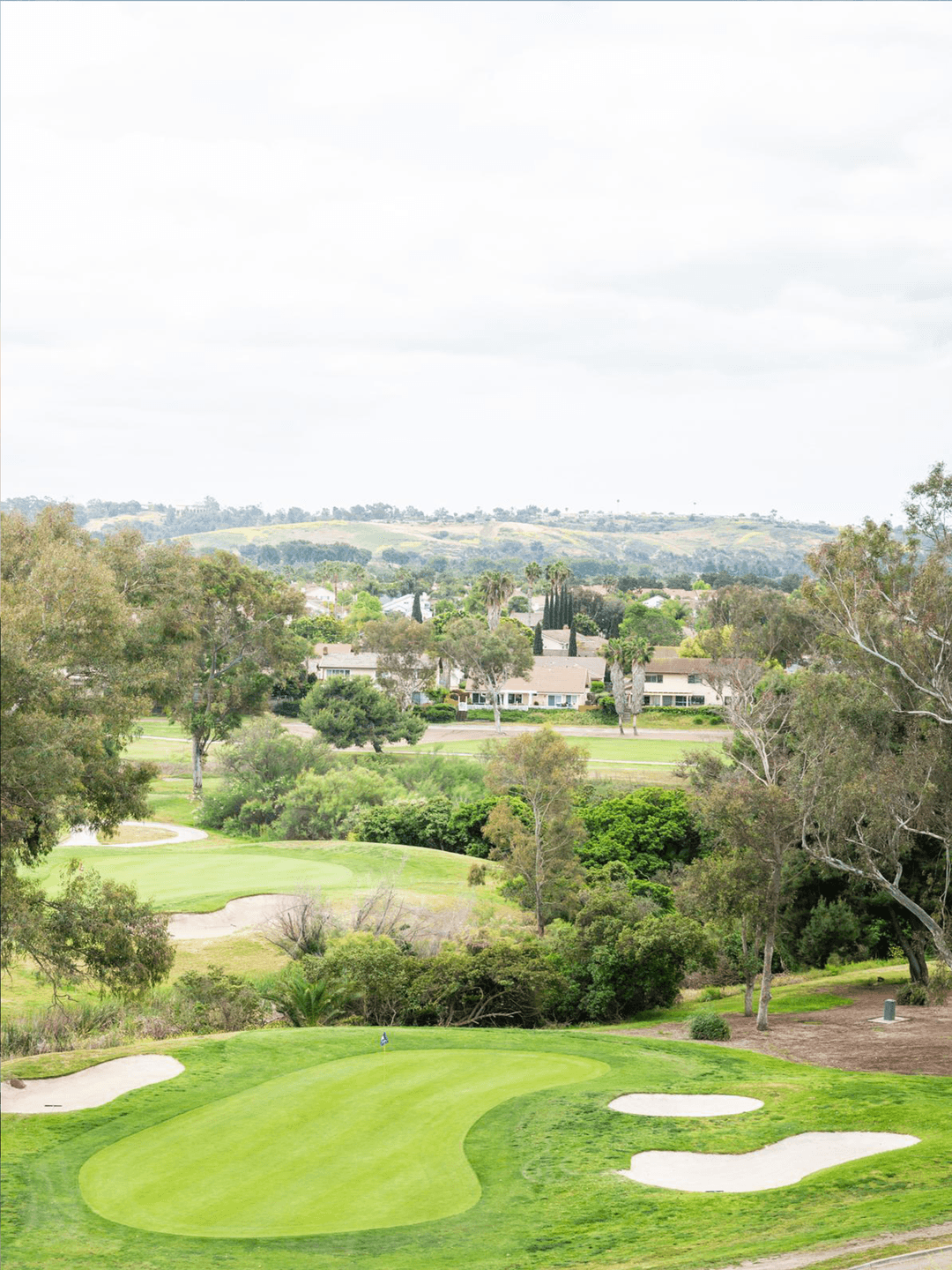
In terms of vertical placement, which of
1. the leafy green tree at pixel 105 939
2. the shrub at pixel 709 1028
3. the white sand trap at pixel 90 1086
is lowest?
the shrub at pixel 709 1028

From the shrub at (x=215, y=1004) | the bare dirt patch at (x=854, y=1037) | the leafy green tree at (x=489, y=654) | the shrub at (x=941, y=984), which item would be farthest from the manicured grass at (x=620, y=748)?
the shrub at (x=215, y=1004)

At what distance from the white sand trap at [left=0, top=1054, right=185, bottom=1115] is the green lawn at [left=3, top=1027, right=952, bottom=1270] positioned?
34 cm

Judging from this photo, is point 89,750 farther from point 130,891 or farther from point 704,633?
point 704,633

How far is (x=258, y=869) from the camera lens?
3822 cm

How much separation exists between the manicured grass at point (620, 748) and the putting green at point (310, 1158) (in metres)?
48.2

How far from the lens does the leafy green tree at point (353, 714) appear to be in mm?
66625

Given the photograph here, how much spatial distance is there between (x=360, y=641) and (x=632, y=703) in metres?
32.2

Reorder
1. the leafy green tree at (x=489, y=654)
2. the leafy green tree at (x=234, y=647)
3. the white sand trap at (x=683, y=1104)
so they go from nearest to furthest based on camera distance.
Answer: the white sand trap at (x=683, y=1104) → the leafy green tree at (x=234, y=647) → the leafy green tree at (x=489, y=654)

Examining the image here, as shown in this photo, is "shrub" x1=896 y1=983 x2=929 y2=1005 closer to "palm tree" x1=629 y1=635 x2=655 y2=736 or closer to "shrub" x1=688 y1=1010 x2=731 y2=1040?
"shrub" x1=688 y1=1010 x2=731 y2=1040

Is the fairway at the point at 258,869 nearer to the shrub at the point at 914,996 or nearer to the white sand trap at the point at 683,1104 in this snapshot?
the shrub at the point at 914,996

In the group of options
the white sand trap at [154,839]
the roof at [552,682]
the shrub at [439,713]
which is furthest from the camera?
the roof at [552,682]

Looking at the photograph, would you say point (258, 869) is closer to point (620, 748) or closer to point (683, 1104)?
point (683, 1104)

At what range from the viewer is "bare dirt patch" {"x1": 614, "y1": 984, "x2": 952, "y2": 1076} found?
20891 millimetres

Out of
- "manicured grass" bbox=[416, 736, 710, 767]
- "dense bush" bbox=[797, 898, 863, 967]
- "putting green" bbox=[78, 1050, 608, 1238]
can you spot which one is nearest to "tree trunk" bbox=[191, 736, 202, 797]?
"manicured grass" bbox=[416, 736, 710, 767]
